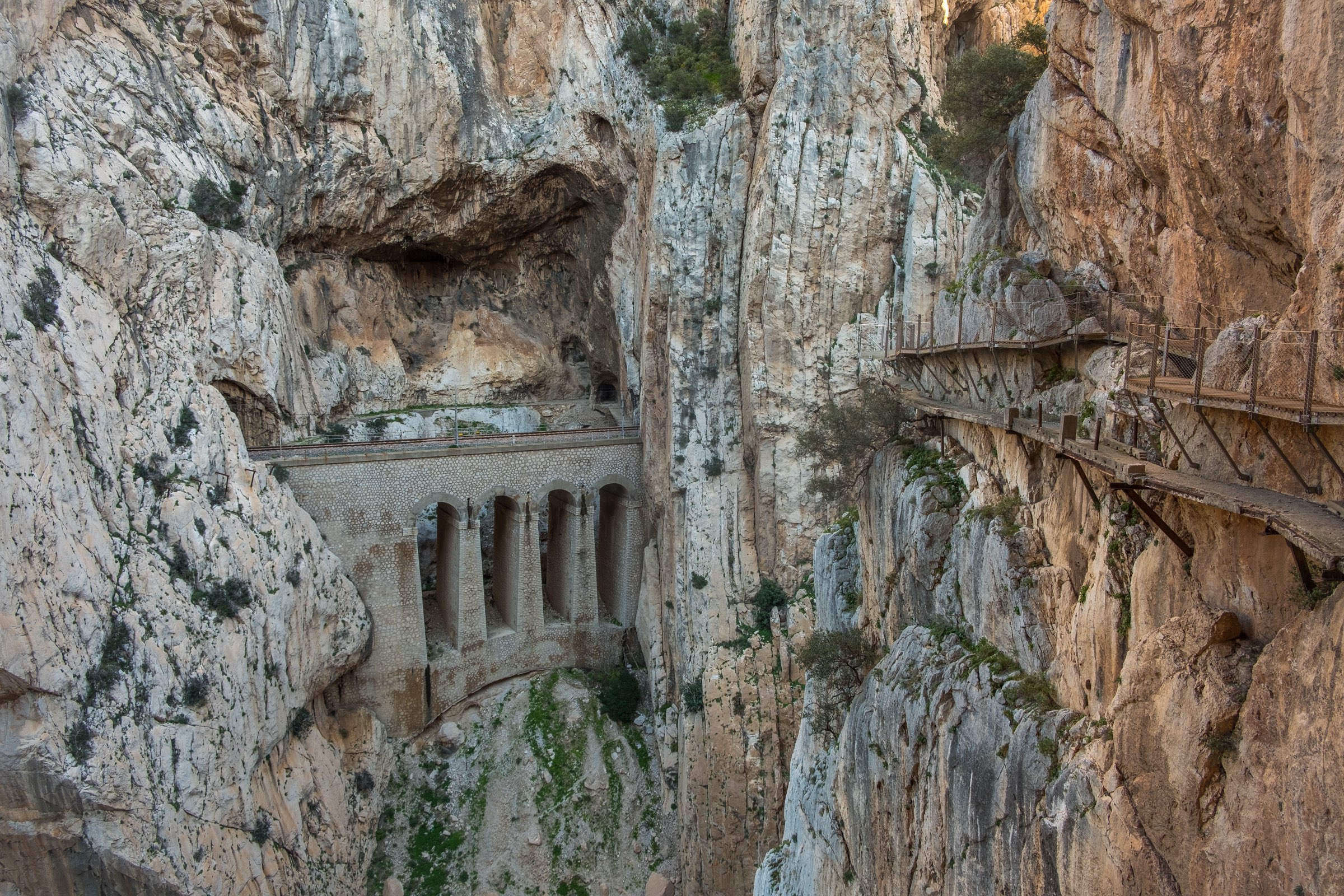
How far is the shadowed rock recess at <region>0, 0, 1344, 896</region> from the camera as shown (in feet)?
25.8

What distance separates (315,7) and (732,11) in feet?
47.3

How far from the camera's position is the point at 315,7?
3062cm

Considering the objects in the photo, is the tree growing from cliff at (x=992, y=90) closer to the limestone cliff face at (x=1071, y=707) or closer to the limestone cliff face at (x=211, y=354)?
the limestone cliff face at (x=1071, y=707)

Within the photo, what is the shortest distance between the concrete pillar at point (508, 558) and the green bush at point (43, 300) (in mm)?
14168

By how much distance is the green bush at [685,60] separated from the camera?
30.5 metres

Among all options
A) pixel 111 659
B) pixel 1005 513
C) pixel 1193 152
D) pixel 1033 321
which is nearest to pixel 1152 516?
pixel 1193 152

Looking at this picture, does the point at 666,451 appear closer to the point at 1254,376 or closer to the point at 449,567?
the point at 449,567

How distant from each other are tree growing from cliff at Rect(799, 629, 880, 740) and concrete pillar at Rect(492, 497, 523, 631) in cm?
1441

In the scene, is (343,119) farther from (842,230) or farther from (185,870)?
(185,870)

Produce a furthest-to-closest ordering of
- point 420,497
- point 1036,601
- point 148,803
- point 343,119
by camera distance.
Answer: point 343,119, point 420,497, point 148,803, point 1036,601

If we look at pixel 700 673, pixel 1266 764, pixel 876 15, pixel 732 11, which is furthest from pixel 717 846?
pixel 732 11

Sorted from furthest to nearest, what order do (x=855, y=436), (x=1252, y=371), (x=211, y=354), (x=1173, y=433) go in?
1. (x=211, y=354)
2. (x=855, y=436)
3. (x=1173, y=433)
4. (x=1252, y=371)

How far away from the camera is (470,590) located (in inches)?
1189

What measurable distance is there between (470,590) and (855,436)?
15.4 metres
